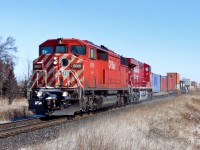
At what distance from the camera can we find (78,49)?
1680 centimetres

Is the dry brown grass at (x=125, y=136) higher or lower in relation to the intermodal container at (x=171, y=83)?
lower

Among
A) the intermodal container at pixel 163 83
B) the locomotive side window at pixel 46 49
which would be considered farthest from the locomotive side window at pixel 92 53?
the intermodal container at pixel 163 83

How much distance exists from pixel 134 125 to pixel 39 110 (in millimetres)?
4394

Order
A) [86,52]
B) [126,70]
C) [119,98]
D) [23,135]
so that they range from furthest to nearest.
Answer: [126,70] → [119,98] → [86,52] → [23,135]

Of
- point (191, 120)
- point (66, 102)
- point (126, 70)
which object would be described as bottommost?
point (191, 120)

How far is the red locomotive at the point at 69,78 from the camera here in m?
15.4

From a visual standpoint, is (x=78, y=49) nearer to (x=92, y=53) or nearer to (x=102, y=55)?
(x=92, y=53)

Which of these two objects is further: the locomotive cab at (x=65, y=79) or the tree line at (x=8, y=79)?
the tree line at (x=8, y=79)

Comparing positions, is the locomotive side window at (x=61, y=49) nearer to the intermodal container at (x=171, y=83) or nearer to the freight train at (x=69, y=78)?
the freight train at (x=69, y=78)

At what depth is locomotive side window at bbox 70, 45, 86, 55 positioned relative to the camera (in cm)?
1675

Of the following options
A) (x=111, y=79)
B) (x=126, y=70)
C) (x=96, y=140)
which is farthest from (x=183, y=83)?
(x=96, y=140)

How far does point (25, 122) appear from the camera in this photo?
14594 mm

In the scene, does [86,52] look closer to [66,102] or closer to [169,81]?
[66,102]

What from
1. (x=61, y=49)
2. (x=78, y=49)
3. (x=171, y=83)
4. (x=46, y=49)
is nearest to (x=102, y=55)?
(x=78, y=49)
